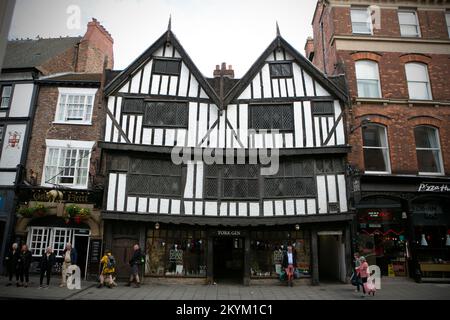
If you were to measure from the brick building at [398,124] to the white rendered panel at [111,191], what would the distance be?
907 cm

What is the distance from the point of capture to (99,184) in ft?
38.7

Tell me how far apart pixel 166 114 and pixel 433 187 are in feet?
36.2

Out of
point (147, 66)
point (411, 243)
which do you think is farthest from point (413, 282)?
point (147, 66)

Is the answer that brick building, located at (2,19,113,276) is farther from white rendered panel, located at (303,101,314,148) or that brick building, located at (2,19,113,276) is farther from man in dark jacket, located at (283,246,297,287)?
white rendered panel, located at (303,101,314,148)

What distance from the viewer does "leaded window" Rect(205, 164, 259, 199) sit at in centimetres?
1173

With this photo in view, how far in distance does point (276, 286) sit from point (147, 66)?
10.2 meters

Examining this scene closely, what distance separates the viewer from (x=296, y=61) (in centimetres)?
1256

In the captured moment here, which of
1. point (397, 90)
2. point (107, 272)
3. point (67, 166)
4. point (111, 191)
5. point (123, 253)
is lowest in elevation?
point (107, 272)

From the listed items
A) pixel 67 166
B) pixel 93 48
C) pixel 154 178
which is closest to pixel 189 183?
pixel 154 178

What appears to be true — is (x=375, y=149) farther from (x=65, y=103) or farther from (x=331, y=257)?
(x=65, y=103)

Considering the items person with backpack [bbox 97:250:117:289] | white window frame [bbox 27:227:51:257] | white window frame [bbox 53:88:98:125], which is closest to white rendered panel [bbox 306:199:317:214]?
person with backpack [bbox 97:250:117:289]

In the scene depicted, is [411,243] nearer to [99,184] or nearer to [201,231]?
[201,231]
